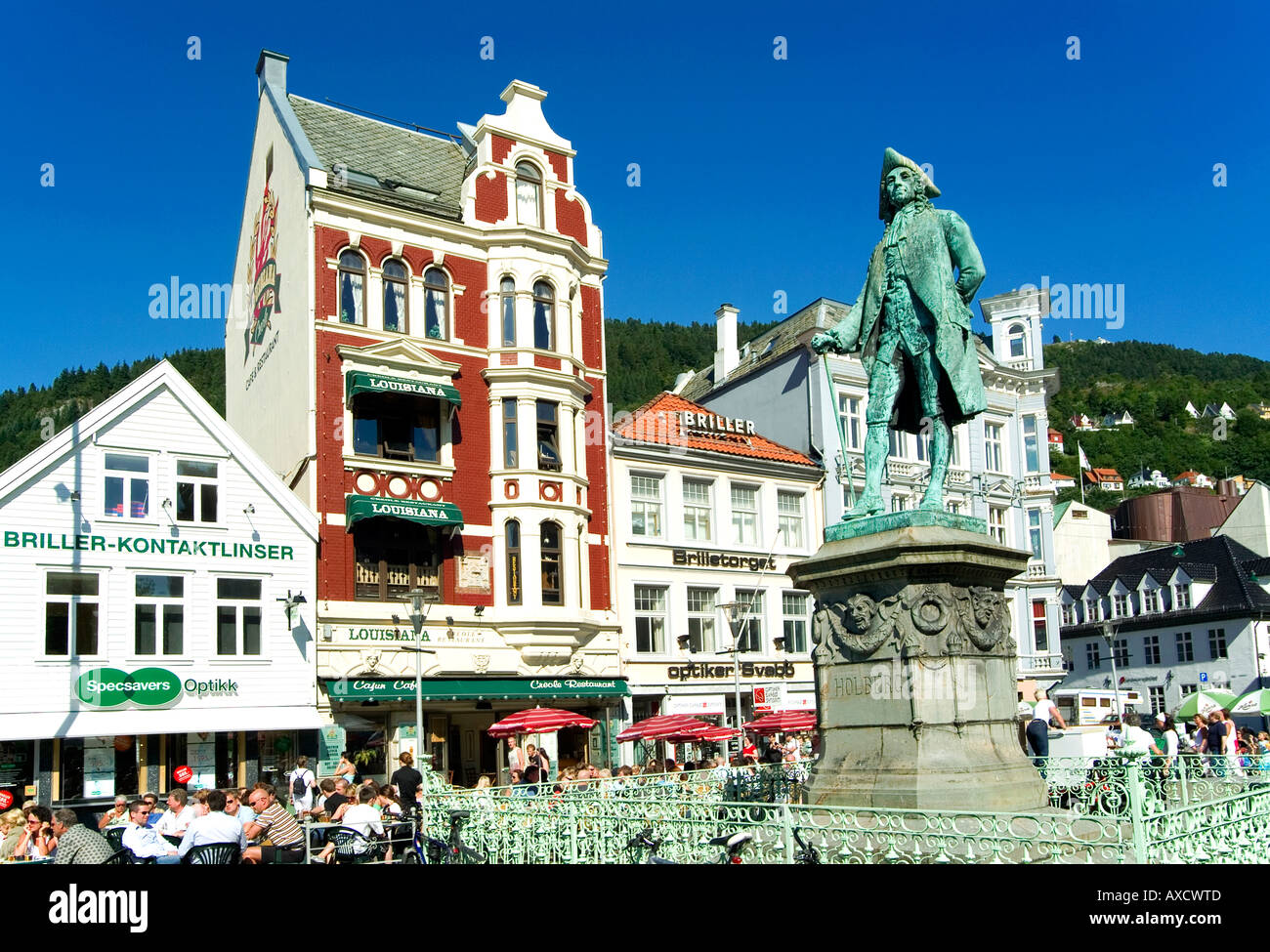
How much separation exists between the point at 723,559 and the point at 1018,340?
65.4 ft

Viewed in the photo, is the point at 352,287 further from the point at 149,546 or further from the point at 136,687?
the point at 136,687

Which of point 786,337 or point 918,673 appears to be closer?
point 918,673

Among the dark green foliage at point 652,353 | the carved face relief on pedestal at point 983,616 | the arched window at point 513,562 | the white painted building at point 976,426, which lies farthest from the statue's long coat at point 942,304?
the dark green foliage at point 652,353

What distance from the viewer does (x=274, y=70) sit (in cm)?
3800

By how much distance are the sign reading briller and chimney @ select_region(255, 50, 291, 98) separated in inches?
767

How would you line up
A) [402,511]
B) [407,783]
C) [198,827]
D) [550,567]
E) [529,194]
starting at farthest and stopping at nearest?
[529,194], [550,567], [402,511], [407,783], [198,827]

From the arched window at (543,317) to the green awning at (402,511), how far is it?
6.19 meters

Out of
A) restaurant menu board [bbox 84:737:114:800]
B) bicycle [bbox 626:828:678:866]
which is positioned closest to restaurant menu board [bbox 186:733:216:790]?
restaurant menu board [bbox 84:737:114:800]

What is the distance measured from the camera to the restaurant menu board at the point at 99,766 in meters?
26.6

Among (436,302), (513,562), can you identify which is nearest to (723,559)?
(513,562)

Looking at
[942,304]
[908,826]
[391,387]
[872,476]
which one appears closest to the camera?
[908,826]

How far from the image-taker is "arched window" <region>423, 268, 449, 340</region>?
34.0m

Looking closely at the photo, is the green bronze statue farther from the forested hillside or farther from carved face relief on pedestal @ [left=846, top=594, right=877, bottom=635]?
the forested hillside

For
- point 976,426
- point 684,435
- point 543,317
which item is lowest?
point 684,435
